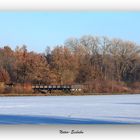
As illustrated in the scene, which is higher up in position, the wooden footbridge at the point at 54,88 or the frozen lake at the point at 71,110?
the wooden footbridge at the point at 54,88

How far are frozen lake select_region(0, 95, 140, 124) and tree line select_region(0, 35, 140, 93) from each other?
342 millimetres

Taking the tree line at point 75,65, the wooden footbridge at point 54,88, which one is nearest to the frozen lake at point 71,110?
the wooden footbridge at point 54,88

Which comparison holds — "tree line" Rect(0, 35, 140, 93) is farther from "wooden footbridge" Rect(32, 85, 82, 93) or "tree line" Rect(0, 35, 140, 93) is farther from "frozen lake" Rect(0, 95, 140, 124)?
"frozen lake" Rect(0, 95, 140, 124)

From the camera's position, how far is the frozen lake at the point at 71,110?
80.1 feet

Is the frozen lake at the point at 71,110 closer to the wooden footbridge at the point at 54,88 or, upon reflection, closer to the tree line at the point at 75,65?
the wooden footbridge at the point at 54,88

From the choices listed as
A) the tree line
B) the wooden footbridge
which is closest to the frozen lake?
the wooden footbridge

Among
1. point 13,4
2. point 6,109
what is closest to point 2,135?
point 6,109

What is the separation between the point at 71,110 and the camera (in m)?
24.8

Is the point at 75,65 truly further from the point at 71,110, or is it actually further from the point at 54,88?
the point at 71,110

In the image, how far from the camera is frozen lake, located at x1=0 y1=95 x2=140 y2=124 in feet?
80.1

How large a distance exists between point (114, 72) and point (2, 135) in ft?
7.96

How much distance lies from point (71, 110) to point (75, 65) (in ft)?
2.78

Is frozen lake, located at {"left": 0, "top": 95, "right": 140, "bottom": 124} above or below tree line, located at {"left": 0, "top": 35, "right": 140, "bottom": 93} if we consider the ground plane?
below

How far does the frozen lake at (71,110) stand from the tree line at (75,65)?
1.12 feet
